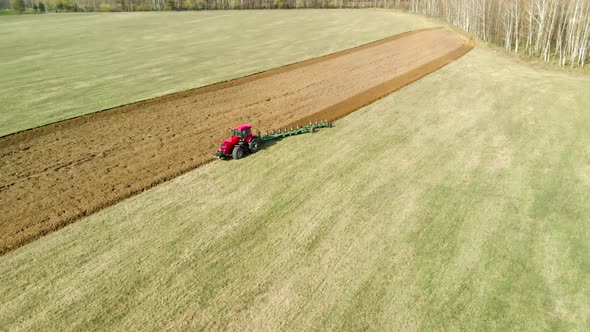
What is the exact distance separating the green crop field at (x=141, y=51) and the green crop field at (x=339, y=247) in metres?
17.4

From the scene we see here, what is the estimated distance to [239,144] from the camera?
20.8 metres

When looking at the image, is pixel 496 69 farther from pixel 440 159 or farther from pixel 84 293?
pixel 84 293

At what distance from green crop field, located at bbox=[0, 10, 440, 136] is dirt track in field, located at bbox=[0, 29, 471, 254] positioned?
3.59 m

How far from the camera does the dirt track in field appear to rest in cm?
1712

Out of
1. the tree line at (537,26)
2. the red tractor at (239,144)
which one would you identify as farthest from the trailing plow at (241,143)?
the tree line at (537,26)

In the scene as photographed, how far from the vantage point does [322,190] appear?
58.3ft

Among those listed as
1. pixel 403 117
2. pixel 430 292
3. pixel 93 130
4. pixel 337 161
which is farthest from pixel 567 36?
pixel 93 130

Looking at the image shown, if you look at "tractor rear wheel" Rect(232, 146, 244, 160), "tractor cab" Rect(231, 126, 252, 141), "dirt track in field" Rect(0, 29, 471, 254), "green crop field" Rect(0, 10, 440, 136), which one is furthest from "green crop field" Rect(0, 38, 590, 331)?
"green crop field" Rect(0, 10, 440, 136)

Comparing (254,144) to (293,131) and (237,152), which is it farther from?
(293,131)

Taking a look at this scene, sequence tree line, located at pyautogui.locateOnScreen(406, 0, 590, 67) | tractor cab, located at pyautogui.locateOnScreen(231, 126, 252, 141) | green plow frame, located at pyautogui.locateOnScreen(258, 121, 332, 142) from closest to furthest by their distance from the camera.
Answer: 1. tractor cab, located at pyautogui.locateOnScreen(231, 126, 252, 141)
2. green plow frame, located at pyautogui.locateOnScreen(258, 121, 332, 142)
3. tree line, located at pyautogui.locateOnScreen(406, 0, 590, 67)

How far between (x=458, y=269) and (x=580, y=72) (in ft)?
118

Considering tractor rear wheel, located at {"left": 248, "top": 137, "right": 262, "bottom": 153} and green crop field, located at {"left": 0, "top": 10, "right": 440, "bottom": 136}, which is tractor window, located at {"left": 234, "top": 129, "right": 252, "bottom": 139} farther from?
green crop field, located at {"left": 0, "top": 10, "right": 440, "bottom": 136}

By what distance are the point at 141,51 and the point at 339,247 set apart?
50.4 meters

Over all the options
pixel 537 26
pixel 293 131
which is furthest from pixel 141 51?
pixel 537 26
